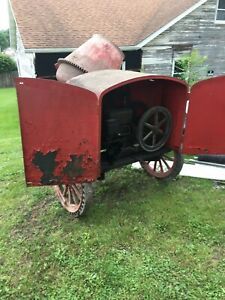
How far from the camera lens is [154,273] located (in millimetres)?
3859

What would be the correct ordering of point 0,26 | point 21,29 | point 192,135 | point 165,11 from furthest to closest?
1. point 0,26
2. point 165,11
3. point 21,29
4. point 192,135

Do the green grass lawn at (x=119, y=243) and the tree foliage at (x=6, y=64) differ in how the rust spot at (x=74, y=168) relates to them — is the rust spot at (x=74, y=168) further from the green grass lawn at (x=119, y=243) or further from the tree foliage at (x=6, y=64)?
the tree foliage at (x=6, y=64)

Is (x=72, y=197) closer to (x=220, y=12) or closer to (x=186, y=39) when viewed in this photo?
(x=186, y=39)

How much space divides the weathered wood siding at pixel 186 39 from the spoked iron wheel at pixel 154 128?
9.62 meters

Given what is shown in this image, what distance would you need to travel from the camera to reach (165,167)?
6.07 metres

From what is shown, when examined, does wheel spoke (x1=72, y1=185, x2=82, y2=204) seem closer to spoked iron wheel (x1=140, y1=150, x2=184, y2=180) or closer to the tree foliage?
spoked iron wheel (x1=140, y1=150, x2=184, y2=180)

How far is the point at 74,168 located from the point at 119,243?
1.12 meters

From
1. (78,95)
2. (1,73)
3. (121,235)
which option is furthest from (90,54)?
(1,73)

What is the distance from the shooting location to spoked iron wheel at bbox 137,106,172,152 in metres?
4.65

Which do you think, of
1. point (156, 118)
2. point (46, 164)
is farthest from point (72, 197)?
point (156, 118)

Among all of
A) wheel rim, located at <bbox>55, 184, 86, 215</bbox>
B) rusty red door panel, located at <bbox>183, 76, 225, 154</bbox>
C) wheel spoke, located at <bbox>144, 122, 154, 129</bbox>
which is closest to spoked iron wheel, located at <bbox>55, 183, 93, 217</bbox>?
wheel rim, located at <bbox>55, 184, 86, 215</bbox>

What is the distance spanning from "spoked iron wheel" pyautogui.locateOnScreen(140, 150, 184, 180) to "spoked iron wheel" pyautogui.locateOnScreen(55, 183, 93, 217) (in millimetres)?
1394

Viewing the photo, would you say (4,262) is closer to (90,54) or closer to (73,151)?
(73,151)

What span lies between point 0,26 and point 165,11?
242 feet
